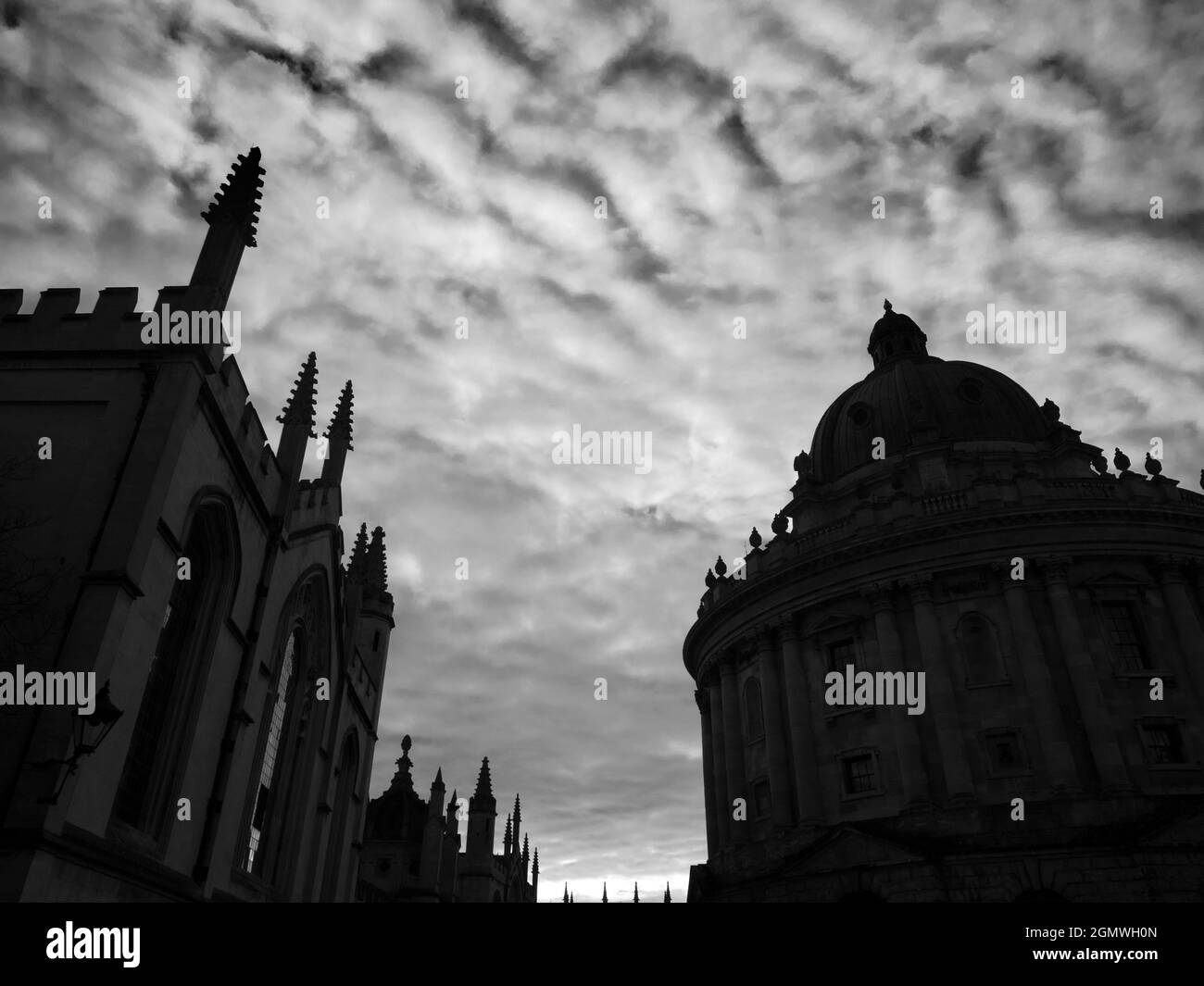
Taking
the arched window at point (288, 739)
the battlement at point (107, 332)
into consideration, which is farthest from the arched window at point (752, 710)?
the battlement at point (107, 332)

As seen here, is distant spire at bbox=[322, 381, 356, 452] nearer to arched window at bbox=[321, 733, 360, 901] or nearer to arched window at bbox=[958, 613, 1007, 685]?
arched window at bbox=[321, 733, 360, 901]

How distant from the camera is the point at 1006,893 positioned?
2519 centimetres

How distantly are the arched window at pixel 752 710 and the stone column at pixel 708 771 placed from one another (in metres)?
4.26

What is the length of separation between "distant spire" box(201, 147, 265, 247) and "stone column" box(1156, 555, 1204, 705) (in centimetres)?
3462

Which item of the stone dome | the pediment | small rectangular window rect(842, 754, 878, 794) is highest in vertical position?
the stone dome

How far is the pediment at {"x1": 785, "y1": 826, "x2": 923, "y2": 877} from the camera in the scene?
2719 centimetres

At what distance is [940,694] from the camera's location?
1212 inches

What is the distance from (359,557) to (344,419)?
349 inches

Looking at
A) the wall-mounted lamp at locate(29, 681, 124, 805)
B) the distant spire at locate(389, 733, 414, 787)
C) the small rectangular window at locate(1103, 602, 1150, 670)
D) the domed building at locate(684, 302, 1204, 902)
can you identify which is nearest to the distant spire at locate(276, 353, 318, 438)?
the wall-mounted lamp at locate(29, 681, 124, 805)

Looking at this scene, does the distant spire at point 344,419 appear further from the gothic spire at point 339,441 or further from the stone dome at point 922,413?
the stone dome at point 922,413

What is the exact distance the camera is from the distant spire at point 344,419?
26953mm

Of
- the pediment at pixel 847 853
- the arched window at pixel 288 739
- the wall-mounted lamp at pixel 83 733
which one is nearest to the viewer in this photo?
the wall-mounted lamp at pixel 83 733

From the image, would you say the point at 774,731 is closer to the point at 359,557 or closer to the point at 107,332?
the point at 359,557
